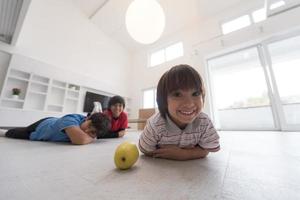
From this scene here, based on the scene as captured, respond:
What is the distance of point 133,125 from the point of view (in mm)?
4539

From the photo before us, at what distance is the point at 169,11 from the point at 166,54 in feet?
4.51

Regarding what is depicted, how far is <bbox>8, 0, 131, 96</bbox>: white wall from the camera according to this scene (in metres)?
2.62

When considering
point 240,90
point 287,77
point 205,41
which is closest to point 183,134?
point 287,77

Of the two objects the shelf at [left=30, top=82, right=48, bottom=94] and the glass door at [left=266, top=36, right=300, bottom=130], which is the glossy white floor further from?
the shelf at [left=30, top=82, right=48, bottom=94]

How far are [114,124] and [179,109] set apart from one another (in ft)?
4.60

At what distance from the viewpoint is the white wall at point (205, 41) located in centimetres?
254

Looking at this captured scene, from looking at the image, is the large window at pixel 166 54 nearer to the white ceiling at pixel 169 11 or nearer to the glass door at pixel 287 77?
the white ceiling at pixel 169 11

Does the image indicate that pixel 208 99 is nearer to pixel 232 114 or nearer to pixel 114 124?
pixel 232 114

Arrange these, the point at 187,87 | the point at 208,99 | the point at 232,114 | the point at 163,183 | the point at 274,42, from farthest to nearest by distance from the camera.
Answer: the point at 232,114, the point at 208,99, the point at 274,42, the point at 187,87, the point at 163,183

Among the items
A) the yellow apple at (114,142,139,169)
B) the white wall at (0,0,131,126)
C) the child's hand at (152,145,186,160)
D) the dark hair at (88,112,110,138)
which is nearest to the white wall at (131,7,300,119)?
the white wall at (0,0,131,126)

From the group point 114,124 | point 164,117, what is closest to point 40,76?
point 114,124

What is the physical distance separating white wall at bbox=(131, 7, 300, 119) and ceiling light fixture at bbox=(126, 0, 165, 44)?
6.56 ft

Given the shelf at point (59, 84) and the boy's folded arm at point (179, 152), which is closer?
the boy's folded arm at point (179, 152)

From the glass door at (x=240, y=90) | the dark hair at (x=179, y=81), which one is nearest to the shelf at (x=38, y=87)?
the dark hair at (x=179, y=81)
